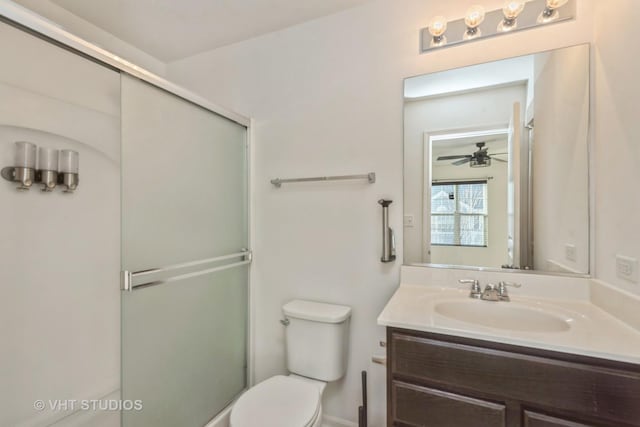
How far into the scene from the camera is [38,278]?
4.18ft

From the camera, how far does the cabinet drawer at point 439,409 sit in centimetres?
96

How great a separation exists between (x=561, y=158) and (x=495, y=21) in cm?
74

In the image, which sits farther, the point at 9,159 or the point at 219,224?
the point at 219,224

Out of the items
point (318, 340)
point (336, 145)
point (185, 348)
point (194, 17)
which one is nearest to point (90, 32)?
point (194, 17)

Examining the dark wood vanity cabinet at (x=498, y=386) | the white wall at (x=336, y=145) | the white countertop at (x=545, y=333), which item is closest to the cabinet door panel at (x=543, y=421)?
the dark wood vanity cabinet at (x=498, y=386)

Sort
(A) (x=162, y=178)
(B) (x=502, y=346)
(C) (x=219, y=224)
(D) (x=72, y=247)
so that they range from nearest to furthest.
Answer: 1. (B) (x=502, y=346)
2. (D) (x=72, y=247)
3. (A) (x=162, y=178)
4. (C) (x=219, y=224)

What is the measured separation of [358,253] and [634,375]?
1.12 meters

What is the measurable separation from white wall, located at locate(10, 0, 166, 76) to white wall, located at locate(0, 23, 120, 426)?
2.08ft

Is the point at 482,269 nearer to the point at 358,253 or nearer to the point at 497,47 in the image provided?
the point at 358,253

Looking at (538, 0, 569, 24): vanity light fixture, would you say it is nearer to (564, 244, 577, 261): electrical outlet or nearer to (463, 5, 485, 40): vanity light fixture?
(463, 5, 485, 40): vanity light fixture

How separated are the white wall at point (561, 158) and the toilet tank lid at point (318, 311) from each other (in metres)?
0.99

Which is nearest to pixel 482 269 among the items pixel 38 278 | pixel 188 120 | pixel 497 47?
pixel 497 47

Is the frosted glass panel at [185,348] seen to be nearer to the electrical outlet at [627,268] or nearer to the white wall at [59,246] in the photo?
the white wall at [59,246]

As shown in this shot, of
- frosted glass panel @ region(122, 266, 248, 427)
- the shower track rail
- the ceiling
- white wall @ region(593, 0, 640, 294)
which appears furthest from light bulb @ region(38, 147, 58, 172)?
white wall @ region(593, 0, 640, 294)
